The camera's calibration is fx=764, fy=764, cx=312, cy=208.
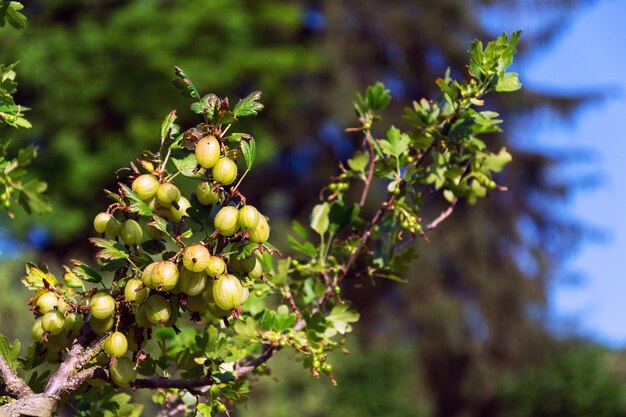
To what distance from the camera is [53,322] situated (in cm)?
104

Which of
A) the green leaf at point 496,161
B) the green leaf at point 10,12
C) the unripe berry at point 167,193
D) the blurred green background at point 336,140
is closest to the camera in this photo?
the unripe berry at point 167,193

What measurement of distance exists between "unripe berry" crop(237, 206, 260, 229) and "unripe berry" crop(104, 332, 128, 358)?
0.22 metres

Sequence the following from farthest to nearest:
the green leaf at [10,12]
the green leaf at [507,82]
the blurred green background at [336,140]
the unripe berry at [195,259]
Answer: the blurred green background at [336,140] → the green leaf at [507,82] → the green leaf at [10,12] → the unripe berry at [195,259]

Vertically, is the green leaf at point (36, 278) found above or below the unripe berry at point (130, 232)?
below

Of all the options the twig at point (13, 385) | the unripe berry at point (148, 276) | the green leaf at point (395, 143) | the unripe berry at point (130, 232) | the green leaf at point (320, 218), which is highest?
the green leaf at point (395, 143)

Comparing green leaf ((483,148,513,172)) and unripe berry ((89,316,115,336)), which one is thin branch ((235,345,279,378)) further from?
green leaf ((483,148,513,172))

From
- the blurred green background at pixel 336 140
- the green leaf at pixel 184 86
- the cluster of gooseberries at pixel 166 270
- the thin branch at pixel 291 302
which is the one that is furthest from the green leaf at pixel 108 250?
the blurred green background at pixel 336 140

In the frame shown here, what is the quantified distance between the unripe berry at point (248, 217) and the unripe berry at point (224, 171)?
0.05 meters

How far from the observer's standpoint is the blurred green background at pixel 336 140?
11.7 m

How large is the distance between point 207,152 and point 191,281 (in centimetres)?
17

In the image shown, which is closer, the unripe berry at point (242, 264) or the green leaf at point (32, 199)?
the unripe berry at point (242, 264)

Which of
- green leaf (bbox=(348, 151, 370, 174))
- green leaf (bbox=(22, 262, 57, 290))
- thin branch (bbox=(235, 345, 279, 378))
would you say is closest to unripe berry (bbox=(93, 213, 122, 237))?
green leaf (bbox=(22, 262, 57, 290))

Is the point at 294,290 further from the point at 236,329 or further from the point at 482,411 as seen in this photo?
the point at 482,411

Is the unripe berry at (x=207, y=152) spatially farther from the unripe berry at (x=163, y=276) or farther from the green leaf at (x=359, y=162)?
the green leaf at (x=359, y=162)
